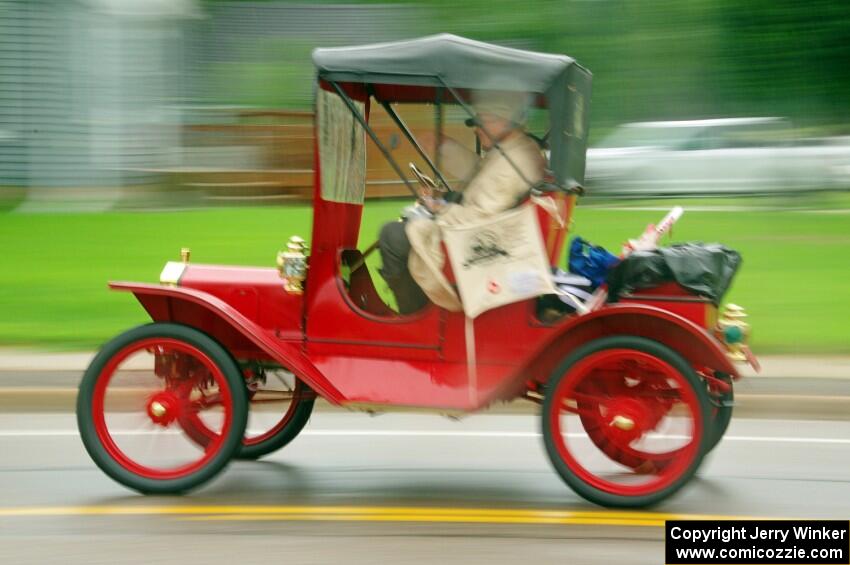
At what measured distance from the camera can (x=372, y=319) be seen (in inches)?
211

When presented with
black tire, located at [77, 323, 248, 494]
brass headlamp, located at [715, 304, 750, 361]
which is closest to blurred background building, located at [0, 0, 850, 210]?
brass headlamp, located at [715, 304, 750, 361]

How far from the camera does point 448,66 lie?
199 inches

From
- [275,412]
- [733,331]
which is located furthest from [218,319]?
[733,331]

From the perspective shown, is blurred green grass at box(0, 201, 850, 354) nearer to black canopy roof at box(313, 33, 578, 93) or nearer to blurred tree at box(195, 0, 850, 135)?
blurred tree at box(195, 0, 850, 135)

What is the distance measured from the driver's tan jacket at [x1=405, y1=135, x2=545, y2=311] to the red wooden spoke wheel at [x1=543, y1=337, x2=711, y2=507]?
0.64 metres

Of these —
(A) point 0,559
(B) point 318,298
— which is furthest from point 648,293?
(A) point 0,559

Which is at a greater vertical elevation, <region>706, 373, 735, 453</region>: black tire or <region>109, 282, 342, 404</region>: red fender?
<region>109, 282, 342, 404</region>: red fender

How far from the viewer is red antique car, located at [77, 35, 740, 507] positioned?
509 cm

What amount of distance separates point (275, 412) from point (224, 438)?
75cm

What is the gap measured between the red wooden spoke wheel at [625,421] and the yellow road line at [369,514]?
12 cm

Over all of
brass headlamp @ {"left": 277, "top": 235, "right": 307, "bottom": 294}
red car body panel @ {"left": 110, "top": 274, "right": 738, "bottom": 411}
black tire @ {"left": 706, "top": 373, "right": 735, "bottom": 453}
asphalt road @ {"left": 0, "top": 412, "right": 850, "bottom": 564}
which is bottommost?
asphalt road @ {"left": 0, "top": 412, "right": 850, "bottom": 564}

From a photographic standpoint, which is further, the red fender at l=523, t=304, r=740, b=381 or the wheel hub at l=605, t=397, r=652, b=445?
the wheel hub at l=605, t=397, r=652, b=445

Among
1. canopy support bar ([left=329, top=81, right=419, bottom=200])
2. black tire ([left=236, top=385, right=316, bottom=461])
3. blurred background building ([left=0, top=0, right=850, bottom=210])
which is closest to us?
canopy support bar ([left=329, top=81, right=419, bottom=200])

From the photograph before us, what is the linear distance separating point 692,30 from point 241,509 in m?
8.95
